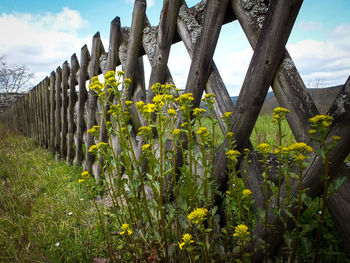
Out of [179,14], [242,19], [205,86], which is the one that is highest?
[179,14]

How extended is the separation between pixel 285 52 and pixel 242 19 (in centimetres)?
36

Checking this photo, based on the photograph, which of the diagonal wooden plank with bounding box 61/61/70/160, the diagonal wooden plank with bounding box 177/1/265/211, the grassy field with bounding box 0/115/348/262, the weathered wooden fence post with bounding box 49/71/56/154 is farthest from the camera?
the weathered wooden fence post with bounding box 49/71/56/154

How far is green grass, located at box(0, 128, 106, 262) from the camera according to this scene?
1.95 m

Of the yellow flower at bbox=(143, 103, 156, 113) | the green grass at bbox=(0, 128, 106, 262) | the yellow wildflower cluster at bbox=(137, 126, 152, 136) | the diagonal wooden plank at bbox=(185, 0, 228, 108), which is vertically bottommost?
the green grass at bbox=(0, 128, 106, 262)

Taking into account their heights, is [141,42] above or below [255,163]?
above

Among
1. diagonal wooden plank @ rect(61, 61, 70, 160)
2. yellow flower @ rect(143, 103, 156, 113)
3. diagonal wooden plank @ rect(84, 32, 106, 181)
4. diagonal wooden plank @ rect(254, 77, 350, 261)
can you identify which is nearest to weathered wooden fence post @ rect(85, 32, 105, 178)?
diagonal wooden plank @ rect(84, 32, 106, 181)

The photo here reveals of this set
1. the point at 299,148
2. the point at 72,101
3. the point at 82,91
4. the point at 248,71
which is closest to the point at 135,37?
the point at 248,71

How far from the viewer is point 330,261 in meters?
1.38

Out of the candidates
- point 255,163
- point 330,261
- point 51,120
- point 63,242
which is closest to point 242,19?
point 255,163

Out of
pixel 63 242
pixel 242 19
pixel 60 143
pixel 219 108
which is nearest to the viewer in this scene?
pixel 242 19

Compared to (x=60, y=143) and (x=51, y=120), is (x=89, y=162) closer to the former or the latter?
(x=60, y=143)

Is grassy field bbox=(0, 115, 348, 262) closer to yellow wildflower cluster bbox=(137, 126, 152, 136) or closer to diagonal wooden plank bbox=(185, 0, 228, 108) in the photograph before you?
yellow wildflower cluster bbox=(137, 126, 152, 136)

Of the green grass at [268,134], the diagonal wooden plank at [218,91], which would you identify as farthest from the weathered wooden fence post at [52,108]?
the diagonal wooden plank at [218,91]

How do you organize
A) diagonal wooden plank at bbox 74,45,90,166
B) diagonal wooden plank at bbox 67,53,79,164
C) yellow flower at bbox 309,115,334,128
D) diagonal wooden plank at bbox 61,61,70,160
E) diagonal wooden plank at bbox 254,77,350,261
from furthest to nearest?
diagonal wooden plank at bbox 61,61,70,160
diagonal wooden plank at bbox 67,53,79,164
diagonal wooden plank at bbox 74,45,90,166
diagonal wooden plank at bbox 254,77,350,261
yellow flower at bbox 309,115,334,128
